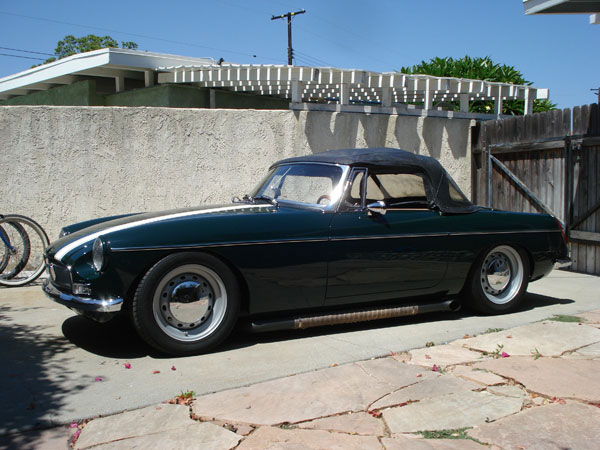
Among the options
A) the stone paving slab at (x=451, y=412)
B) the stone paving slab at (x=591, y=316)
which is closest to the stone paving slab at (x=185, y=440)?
the stone paving slab at (x=451, y=412)

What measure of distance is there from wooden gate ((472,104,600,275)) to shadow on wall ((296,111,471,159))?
1.52 ft

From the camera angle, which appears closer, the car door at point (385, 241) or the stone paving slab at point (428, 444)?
the stone paving slab at point (428, 444)

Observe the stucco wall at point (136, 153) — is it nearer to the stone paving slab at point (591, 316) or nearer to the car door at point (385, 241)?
the car door at point (385, 241)

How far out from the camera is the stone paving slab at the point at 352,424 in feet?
10.3

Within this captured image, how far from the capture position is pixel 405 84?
9.61 metres

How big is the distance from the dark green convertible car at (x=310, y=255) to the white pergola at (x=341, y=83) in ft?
11.6

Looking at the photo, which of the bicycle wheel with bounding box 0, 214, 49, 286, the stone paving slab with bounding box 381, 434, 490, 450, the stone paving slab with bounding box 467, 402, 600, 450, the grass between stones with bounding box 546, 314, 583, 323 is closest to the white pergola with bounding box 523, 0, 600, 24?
the grass between stones with bounding box 546, 314, 583, 323

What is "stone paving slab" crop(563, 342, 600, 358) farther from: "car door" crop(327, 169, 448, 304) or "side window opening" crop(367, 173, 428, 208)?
"side window opening" crop(367, 173, 428, 208)

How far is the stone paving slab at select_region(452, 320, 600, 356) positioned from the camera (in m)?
4.56

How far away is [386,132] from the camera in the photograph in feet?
30.4

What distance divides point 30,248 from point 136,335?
10.1ft

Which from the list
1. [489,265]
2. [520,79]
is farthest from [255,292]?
[520,79]

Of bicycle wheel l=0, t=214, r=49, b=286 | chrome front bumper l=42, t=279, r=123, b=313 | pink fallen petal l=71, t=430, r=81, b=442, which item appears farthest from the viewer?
bicycle wheel l=0, t=214, r=49, b=286

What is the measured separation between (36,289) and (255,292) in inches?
139
